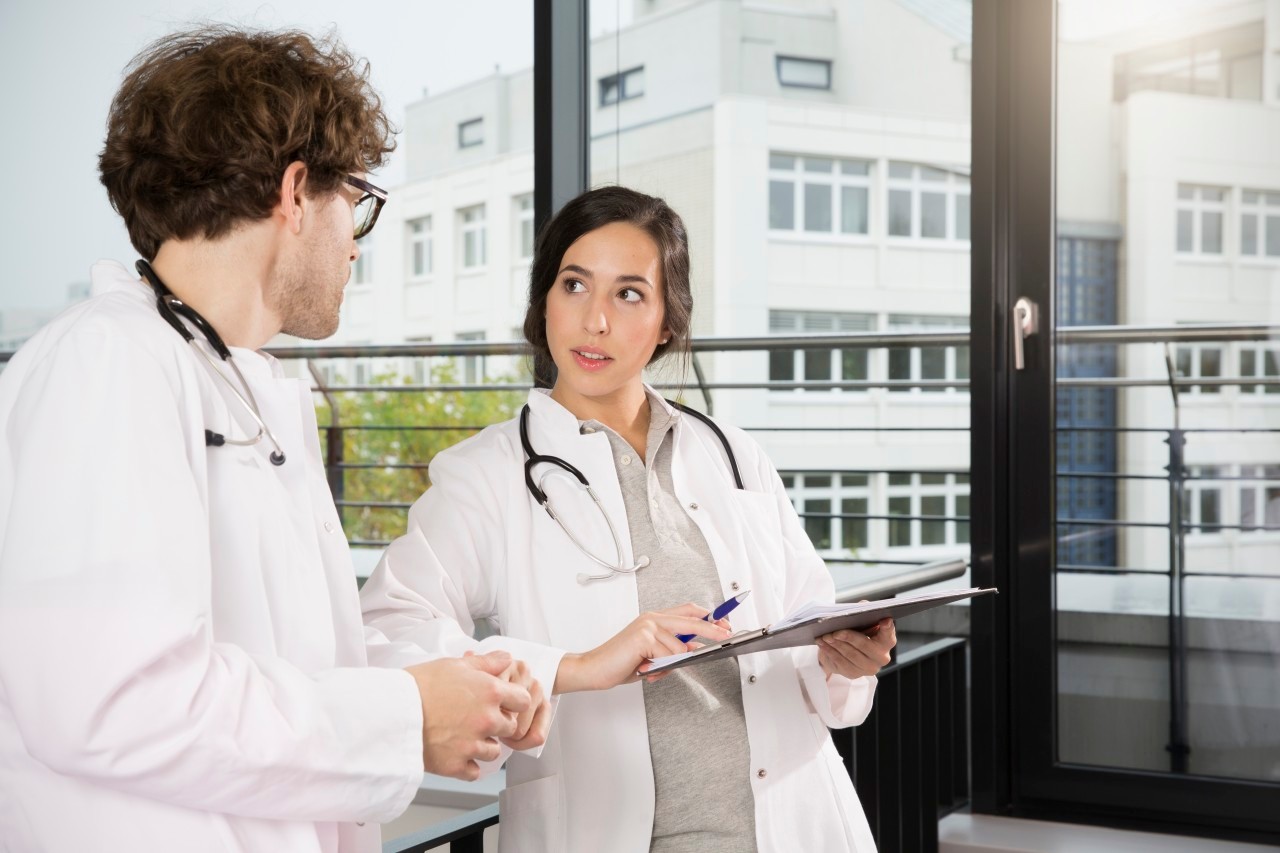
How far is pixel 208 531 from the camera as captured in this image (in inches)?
32.2

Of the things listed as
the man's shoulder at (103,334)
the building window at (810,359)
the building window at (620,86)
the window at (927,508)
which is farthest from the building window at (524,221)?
the man's shoulder at (103,334)

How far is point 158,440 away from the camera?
0.78m

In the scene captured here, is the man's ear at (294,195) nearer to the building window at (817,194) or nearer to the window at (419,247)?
the building window at (817,194)

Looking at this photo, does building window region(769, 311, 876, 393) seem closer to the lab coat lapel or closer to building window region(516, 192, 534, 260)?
building window region(516, 192, 534, 260)

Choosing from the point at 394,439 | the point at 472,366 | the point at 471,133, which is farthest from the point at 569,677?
the point at 394,439

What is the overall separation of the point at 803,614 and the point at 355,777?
18.3 inches

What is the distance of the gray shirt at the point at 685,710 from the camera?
1.28 metres

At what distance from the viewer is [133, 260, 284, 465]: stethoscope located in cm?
87

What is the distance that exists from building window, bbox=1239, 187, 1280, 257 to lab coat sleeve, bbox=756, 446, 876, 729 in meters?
1.53

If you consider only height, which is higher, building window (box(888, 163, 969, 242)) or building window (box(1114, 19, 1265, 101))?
building window (box(1114, 19, 1265, 101))

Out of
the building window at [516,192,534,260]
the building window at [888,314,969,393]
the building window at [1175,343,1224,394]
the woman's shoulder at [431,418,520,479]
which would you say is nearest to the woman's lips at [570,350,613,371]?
the woman's shoulder at [431,418,520,479]

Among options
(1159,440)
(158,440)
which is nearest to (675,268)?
(158,440)

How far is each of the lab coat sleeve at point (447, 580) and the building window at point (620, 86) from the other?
1789 mm

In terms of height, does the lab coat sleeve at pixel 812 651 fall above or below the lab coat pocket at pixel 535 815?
above
